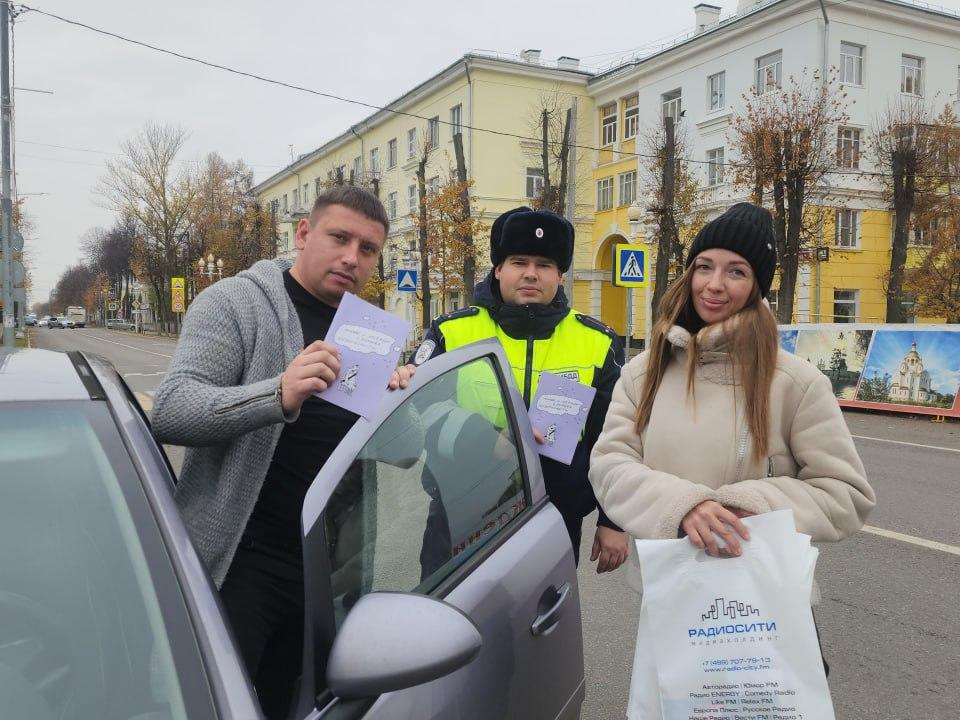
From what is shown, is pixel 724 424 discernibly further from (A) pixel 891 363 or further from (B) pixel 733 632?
(A) pixel 891 363

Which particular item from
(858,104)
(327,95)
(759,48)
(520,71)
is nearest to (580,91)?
(520,71)

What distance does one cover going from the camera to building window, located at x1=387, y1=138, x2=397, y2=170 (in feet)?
151

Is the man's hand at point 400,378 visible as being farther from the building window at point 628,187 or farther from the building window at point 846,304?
the building window at point 628,187

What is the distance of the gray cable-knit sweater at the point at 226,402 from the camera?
1729mm

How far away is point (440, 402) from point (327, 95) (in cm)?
1975

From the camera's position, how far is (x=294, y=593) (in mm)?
1865

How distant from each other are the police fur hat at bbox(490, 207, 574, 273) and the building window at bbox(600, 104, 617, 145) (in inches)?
1455

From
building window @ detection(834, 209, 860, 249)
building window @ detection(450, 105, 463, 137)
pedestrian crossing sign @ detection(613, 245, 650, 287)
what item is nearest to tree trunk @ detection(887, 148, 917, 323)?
building window @ detection(834, 209, 860, 249)

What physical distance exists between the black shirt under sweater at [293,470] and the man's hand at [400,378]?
10.6 inches

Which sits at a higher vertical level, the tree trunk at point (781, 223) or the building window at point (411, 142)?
the building window at point (411, 142)

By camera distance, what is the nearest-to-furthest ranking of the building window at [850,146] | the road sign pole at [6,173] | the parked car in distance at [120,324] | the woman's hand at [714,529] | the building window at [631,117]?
the woman's hand at [714,529] → the road sign pole at [6,173] → the building window at [850,146] → the building window at [631,117] → the parked car in distance at [120,324]

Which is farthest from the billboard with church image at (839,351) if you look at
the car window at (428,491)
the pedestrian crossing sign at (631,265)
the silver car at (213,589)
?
the silver car at (213,589)

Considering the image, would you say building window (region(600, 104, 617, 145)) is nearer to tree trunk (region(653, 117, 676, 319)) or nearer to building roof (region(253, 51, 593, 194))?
building roof (region(253, 51, 593, 194))

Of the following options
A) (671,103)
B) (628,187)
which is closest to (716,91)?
(671,103)
